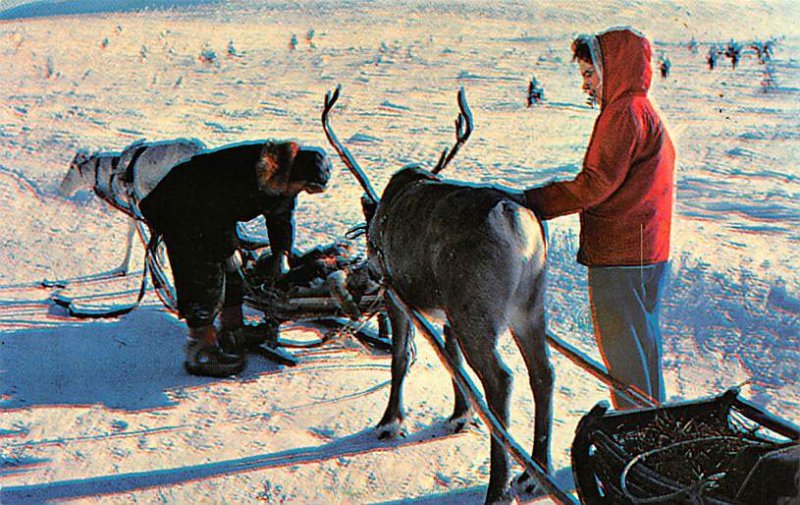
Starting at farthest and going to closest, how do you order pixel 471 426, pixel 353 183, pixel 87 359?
→ pixel 353 183
pixel 87 359
pixel 471 426

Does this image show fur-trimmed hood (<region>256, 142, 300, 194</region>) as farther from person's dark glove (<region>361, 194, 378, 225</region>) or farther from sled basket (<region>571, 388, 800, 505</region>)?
sled basket (<region>571, 388, 800, 505</region>)

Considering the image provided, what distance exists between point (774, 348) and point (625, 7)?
2855mm

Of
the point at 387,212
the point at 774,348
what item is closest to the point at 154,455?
the point at 387,212

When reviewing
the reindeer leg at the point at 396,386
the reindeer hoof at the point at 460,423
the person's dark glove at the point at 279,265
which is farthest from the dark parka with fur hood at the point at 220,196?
the reindeer hoof at the point at 460,423

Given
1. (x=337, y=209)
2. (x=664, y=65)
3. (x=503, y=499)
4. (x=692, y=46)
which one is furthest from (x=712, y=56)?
(x=503, y=499)

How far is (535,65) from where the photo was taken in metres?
8.68

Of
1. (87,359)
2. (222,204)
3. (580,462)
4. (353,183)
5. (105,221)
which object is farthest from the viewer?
(353,183)

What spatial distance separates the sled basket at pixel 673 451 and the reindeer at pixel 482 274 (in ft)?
1.97

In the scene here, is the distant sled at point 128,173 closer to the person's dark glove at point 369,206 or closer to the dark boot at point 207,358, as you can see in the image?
the dark boot at point 207,358

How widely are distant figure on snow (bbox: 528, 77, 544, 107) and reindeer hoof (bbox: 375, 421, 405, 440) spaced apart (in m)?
5.60

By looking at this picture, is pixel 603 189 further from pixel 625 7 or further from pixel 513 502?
pixel 625 7

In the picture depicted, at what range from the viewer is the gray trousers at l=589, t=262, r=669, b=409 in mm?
3399

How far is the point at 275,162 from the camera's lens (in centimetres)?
408

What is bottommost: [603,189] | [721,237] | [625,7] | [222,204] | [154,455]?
[154,455]
